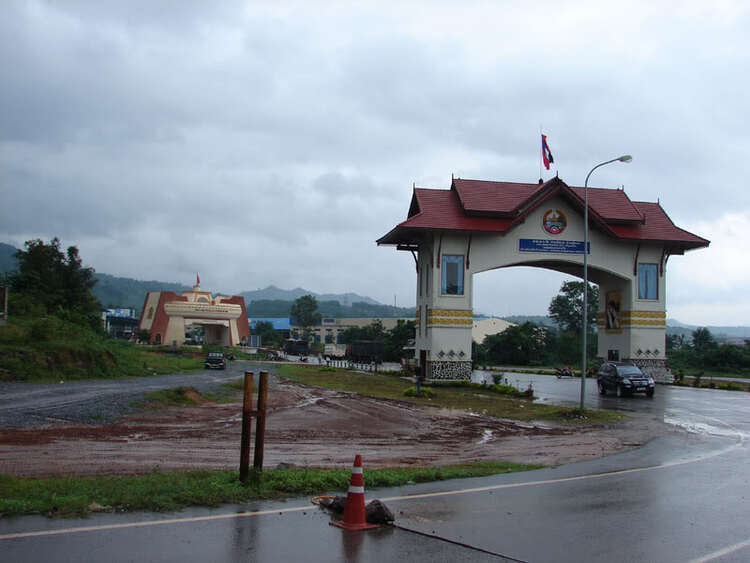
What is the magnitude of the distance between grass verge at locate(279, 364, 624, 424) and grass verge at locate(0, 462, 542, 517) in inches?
538

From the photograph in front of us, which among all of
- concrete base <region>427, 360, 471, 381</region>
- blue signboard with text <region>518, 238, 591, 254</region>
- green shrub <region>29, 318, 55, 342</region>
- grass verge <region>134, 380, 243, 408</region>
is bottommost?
grass verge <region>134, 380, 243, 408</region>

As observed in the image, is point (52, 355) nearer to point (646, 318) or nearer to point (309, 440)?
point (309, 440)

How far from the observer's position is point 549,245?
4347cm

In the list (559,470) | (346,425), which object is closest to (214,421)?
(346,425)

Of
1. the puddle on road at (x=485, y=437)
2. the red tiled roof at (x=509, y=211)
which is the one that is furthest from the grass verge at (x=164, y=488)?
the red tiled roof at (x=509, y=211)

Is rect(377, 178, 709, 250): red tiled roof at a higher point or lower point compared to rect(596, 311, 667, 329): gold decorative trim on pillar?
higher

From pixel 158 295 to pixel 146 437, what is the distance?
97062 mm

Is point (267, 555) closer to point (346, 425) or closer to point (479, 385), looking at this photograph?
point (346, 425)

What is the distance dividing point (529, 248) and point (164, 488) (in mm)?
37522

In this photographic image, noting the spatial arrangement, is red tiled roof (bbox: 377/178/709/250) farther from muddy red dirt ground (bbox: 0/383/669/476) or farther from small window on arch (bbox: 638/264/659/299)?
muddy red dirt ground (bbox: 0/383/669/476)

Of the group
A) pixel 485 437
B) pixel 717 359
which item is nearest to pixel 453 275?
pixel 485 437

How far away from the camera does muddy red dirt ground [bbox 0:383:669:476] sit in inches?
458

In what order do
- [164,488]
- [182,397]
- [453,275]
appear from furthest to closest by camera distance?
1. [453,275]
2. [182,397]
3. [164,488]

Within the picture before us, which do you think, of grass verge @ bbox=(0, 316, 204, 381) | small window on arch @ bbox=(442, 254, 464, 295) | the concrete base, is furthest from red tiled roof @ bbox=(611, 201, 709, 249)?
grass verge @ bbox=(0, 316, 204, 381)
